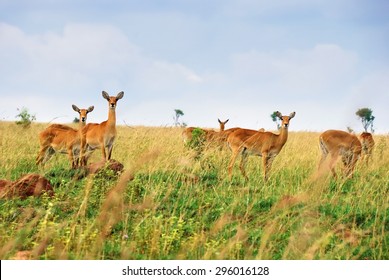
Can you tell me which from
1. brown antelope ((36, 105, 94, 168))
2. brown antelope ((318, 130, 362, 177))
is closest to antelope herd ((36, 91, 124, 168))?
brown antelope ((36, 105, 94, 168))

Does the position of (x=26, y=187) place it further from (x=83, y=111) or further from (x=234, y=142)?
(x=234, y=142)

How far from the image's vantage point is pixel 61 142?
12602mm

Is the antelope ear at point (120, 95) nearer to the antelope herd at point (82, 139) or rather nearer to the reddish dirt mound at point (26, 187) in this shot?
the antelope herd at point (82, 139)

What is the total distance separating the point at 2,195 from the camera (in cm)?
716

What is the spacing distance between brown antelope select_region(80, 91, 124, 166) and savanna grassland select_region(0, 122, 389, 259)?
278cm

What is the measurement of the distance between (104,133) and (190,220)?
6.34 meters

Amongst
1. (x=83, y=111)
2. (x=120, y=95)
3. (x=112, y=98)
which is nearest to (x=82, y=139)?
(x=83, y=111)

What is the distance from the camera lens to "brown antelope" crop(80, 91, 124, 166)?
1229cm

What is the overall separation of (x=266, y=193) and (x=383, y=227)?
85.3 inches

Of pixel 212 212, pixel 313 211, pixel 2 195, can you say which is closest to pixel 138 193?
pixel 212 212

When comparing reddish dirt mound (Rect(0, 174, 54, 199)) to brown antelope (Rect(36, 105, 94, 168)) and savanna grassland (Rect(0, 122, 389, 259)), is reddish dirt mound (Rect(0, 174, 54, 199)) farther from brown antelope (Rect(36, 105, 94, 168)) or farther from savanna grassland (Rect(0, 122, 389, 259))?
brown antelope (Rect(36, 105, 94, 168))

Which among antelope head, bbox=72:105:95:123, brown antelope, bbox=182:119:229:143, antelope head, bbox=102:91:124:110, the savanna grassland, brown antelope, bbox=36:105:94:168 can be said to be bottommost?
the savanna grassland

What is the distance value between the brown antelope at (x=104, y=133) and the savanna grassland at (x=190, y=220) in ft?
9.12

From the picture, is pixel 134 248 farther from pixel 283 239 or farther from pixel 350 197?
pixel 350 197
